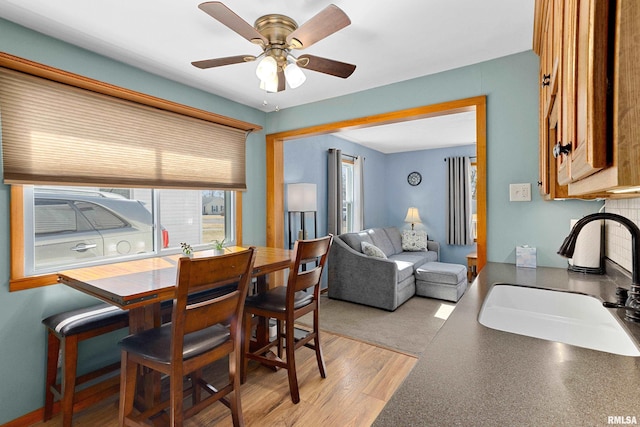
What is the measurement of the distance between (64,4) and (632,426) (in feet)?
8.95

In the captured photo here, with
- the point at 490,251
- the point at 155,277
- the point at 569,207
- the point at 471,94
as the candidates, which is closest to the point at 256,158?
the point at 155,277

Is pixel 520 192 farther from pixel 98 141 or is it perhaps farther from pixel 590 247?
pixel 98 141

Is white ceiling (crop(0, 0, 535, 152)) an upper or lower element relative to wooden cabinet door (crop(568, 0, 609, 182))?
upper

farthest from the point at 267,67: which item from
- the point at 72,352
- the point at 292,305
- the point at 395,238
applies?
the point at 395,238

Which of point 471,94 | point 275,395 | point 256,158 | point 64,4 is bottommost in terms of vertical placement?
point 275,395

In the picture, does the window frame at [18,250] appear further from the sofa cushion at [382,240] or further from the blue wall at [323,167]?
the sofa cushion at [382,240]

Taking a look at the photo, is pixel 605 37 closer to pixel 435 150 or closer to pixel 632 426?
pixel 632 426

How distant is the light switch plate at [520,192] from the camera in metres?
2.16

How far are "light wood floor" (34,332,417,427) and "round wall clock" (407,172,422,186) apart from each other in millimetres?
4216

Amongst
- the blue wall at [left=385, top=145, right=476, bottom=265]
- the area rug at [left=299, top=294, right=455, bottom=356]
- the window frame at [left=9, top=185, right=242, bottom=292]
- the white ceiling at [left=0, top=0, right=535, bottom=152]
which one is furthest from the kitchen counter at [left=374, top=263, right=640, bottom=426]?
the blue wall at [left=385, top=145, right=476, bottom=265]

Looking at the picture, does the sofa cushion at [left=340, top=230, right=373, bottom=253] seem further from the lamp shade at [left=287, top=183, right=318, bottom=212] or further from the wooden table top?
the wooden table top

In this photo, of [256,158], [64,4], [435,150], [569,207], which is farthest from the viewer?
[435,150]

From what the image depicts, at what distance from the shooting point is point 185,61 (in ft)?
7.82

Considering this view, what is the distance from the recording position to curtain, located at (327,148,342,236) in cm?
468
